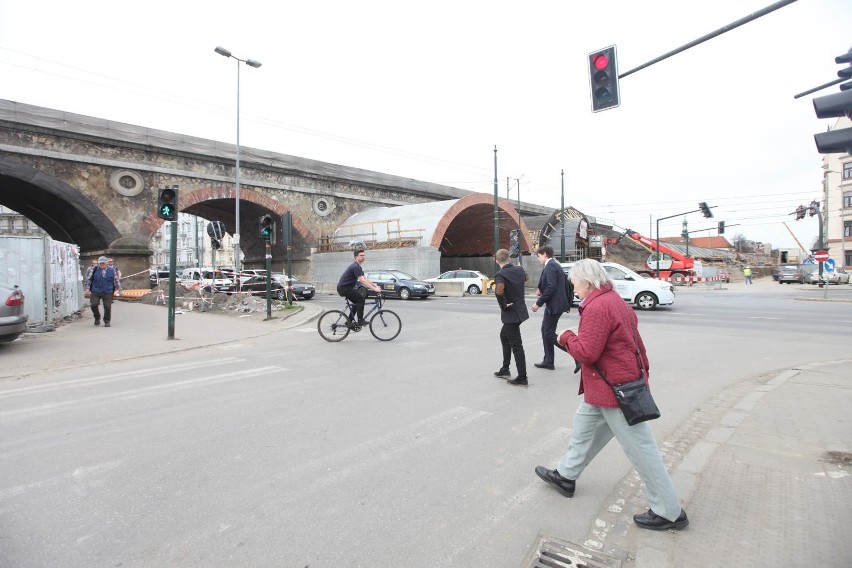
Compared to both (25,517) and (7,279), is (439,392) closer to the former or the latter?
(25,517)

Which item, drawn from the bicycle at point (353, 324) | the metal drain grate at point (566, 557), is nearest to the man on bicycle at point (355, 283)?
the bicycle at point (353, 324)

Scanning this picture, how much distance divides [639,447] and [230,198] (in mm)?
28615

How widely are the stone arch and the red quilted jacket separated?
995 inches

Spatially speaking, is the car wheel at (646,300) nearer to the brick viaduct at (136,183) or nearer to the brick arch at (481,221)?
the brick arch at (481,221)

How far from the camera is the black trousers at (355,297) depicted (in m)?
9.44

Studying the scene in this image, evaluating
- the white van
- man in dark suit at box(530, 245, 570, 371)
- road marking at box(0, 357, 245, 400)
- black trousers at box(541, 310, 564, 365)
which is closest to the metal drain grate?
man in dark suit at box(530, 245, 570, 371)

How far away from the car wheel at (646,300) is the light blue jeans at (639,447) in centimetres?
1522

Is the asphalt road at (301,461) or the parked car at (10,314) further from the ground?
the parked car at (10,314)

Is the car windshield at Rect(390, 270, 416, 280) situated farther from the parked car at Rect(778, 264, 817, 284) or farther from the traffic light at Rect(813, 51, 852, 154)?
the parked car at Rect(778, 264, 817, 284)

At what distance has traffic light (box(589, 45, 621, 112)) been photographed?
27.9 feet

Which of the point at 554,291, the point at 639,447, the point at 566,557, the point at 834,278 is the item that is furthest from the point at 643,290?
the point at 834,278

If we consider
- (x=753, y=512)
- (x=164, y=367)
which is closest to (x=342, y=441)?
(x=753, y=512)

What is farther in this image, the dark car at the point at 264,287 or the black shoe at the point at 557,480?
the dark car at the point at 264,287

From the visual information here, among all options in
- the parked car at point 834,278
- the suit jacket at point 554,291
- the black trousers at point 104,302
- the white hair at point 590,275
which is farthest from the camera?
the parked car at point 834,278
